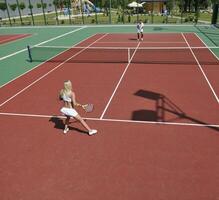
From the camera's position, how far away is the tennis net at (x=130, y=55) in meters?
16.3

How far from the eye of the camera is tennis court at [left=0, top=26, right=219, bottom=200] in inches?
236

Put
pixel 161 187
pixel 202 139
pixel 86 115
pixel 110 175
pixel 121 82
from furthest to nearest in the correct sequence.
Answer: pixel 121 82 → pixel 86 115 → pixel 202 139 → pixel 110 175 → pixel 161 187

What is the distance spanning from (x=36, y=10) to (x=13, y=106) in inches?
2530

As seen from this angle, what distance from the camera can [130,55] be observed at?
705 inches

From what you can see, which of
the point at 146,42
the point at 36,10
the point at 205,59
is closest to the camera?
the point at 205,59

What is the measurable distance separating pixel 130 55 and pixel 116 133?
10.5m

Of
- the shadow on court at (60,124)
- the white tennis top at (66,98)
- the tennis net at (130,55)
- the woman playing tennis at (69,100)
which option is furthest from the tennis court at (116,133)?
the white tennis top at (66,98)

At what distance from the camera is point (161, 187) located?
584 centimetres

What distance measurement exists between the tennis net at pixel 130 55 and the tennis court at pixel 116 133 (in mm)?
264

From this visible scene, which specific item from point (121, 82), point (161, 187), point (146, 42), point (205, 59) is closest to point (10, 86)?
point (121, 82)

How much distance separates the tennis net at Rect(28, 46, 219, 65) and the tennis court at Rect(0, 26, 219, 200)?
0.87 feet

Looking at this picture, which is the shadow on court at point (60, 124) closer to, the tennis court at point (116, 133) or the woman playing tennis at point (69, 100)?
the tennis court at point (116, 133)

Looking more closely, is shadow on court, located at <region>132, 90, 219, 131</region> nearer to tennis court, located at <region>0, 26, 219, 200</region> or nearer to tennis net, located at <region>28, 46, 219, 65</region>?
tennis court, located at <region>0, 26, 219, 200</region>

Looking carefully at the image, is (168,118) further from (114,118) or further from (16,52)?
(16,52)
